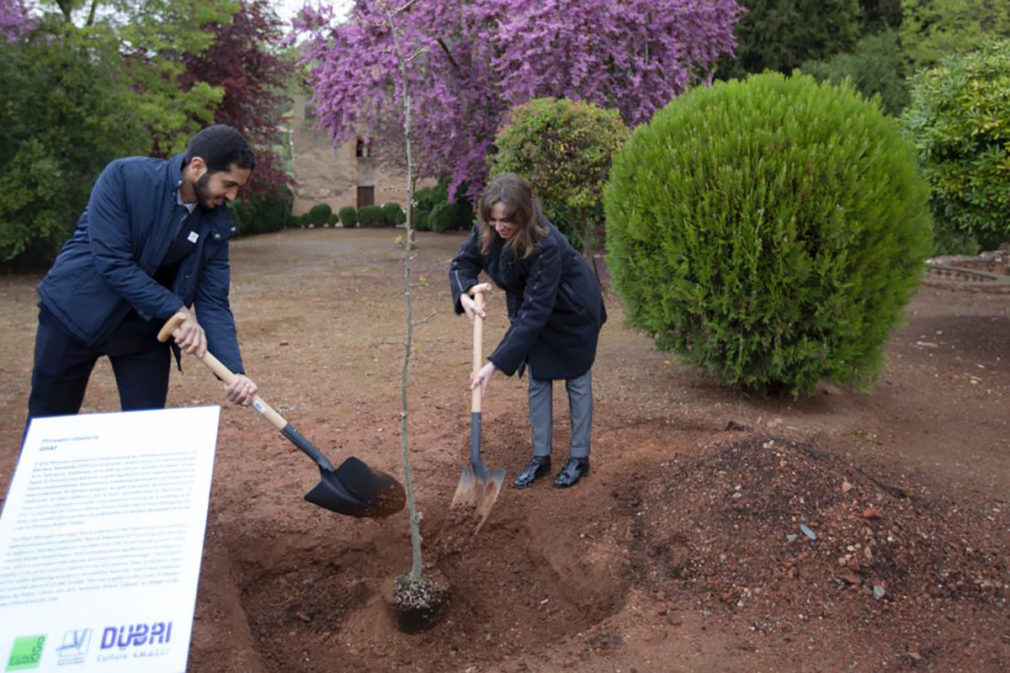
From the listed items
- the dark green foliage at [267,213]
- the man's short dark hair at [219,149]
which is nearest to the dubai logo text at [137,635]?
the man's short dark hair at [219,149]

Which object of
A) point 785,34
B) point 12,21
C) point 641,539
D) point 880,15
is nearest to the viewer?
point 641,539

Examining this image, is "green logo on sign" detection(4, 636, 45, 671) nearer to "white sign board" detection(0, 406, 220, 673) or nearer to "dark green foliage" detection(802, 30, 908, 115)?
"white sign board" detection(0, 406, 220, 673)

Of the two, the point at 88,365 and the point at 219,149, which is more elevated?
the point at 219,149

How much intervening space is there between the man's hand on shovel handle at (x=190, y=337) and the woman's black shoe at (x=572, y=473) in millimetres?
1975

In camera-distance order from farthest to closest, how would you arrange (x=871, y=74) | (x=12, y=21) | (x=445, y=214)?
(x=445, y=214), (x=871, y=74), (x=12, y=21)

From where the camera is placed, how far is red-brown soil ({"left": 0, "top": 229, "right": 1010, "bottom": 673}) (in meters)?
3.07

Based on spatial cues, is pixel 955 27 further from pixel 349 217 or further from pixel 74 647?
pixel 74 647

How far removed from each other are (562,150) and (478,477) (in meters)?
6.13

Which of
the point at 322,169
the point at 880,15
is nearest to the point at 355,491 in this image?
the point at 880,15

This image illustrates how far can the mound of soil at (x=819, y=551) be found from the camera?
3.11 metres

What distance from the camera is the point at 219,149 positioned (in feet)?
10.6

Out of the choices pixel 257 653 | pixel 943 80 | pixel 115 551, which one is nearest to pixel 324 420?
pixel 257 653

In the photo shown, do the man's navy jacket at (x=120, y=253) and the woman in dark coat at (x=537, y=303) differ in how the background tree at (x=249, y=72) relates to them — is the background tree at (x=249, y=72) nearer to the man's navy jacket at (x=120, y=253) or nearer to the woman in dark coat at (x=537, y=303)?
the woman in dark coat at (x=537, y=303)

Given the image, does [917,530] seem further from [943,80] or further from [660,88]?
[660,88]
